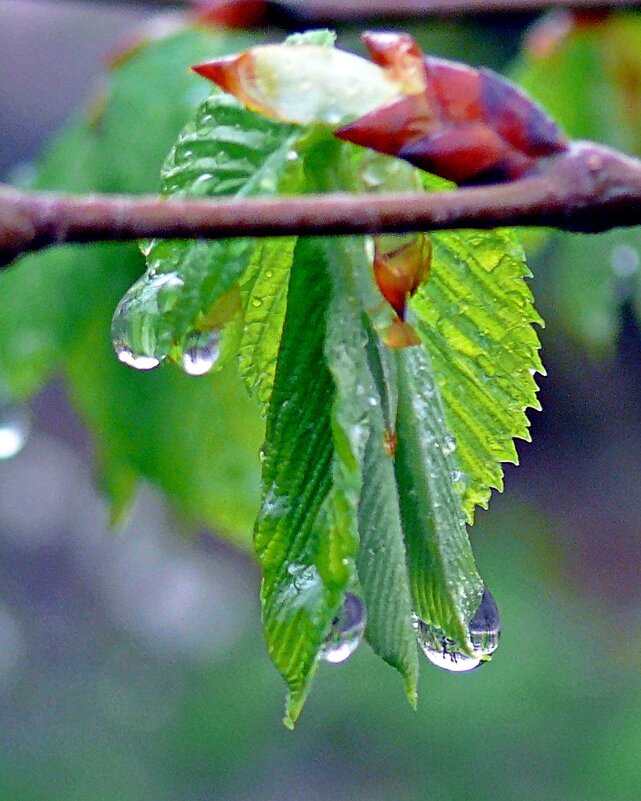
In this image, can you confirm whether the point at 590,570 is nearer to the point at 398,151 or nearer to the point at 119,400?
the point at 119,400

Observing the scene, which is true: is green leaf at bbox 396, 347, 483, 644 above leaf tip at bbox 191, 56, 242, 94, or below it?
below

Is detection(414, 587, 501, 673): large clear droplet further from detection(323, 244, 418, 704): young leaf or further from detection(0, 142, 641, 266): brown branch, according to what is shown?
detection(0, 142, 641, 266): brown branch

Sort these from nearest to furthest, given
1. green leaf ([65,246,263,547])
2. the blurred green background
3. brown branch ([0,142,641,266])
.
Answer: brown branch ([0,142,641,266]), green leaf ([65,246,263,547]), the blurred green background

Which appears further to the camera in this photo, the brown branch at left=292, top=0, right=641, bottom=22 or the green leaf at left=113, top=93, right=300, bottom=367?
the brown branch at left=292, top=0, right=641, bottom=22

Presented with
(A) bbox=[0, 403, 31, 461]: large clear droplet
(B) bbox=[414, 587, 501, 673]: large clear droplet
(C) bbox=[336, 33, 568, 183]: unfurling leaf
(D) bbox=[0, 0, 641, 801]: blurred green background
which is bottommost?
(D) bbox=[0, 0, 641, 801]: blurred green background

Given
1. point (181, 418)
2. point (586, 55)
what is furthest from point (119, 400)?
point (586, 55)

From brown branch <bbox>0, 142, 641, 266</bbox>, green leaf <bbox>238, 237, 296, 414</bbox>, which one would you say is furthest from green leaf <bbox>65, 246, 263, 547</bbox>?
brown branch <bbox>0, 142, 641, 266</bbox>

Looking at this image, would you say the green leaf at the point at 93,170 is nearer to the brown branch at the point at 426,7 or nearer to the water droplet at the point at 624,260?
the brown branch at the point at 426,7

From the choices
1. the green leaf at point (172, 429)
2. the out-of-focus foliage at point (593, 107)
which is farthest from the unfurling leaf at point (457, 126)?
the out-of-focus foliage at point (593, 107)
